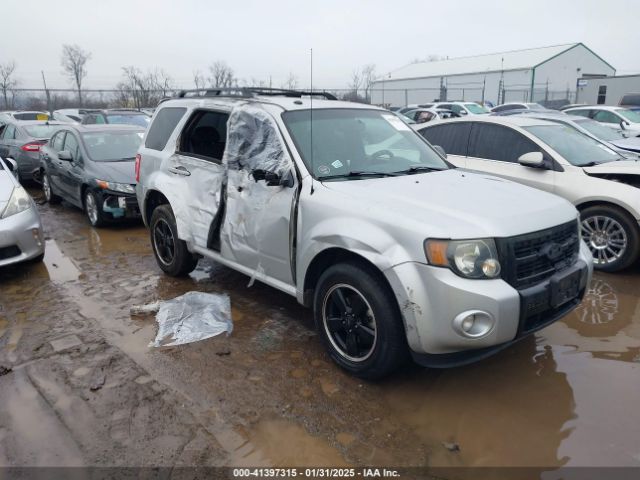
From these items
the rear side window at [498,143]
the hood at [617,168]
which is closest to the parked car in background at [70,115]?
the rear side window at [498,143]

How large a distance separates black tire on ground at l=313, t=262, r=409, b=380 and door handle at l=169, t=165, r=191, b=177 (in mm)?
2127

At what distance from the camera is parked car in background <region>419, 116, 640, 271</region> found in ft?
18.1

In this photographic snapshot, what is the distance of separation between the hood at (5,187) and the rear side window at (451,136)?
557 centimetres

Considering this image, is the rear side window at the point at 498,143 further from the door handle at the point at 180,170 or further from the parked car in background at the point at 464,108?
the parked car in background at the point at 464,108

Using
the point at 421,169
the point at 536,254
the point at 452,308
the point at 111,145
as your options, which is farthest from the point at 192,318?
the point at 111,145

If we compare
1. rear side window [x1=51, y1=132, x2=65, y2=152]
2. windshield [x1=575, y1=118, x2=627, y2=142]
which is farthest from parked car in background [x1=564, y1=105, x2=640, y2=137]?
rear side window [x1=51, y1=132, x2=65, y2=152]

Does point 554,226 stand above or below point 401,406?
above

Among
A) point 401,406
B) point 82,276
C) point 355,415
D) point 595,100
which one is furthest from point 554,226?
point 595,100

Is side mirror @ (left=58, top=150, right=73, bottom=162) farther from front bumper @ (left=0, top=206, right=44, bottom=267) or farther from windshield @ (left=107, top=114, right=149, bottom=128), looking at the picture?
windshield @ (left=107, top=114, right=149, bottom=128)

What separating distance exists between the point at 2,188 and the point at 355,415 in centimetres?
503

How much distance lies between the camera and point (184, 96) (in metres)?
5.68

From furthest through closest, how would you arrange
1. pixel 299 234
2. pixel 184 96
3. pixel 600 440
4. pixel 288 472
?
pixel 184 96 < pixel 299 234 < pixel 600 440 < pixel 288 472

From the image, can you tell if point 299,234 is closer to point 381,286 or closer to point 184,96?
point 381,286

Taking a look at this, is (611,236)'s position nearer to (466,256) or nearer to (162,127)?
(466,256)
